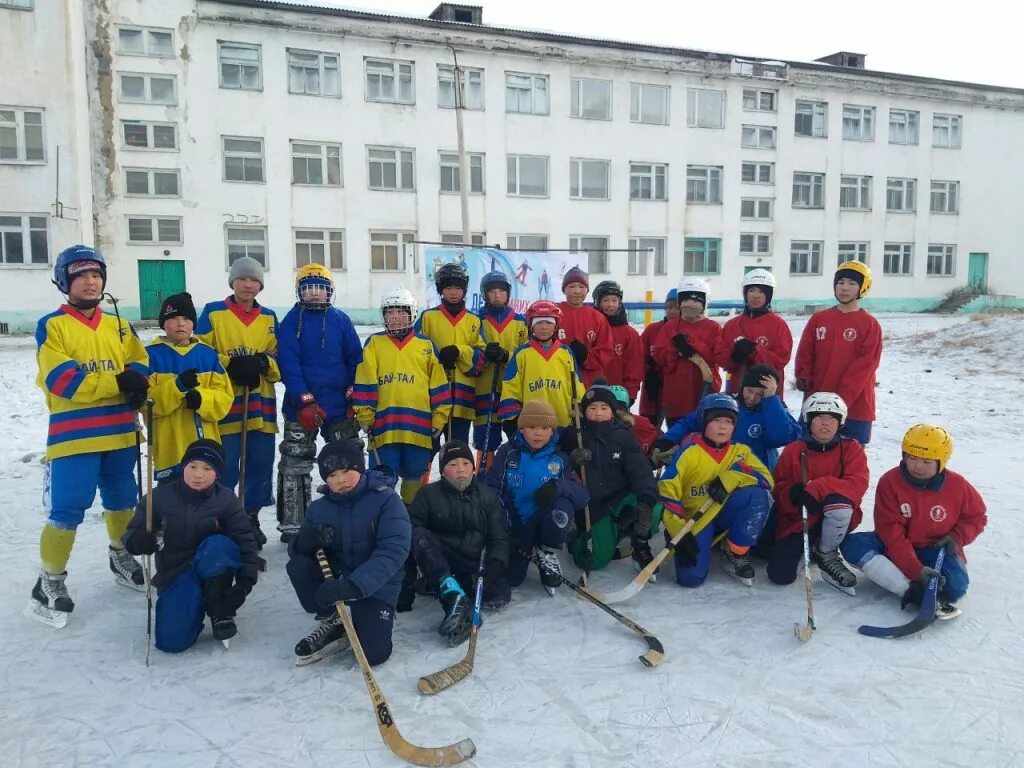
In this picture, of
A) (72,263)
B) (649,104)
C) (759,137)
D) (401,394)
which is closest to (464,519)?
(401,394)

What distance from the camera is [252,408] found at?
15.1ft

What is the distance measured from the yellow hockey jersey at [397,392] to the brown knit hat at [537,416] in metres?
0.65

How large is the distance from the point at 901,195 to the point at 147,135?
2473cm

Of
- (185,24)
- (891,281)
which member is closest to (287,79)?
(185,24)

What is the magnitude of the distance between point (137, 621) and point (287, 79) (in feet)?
62.4

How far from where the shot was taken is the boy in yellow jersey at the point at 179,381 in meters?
4.06

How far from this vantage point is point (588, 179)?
2256 cm

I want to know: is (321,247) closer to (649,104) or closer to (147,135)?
(147,135)

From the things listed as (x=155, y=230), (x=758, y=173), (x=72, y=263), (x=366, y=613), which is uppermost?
(x=758, y=173)

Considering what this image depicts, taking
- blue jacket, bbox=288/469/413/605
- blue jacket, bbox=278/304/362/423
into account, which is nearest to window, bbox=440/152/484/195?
blue jacket, bbox=278/304/362/423

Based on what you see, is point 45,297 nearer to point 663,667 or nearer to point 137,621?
point 137,621

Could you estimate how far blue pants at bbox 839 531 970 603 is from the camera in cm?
376

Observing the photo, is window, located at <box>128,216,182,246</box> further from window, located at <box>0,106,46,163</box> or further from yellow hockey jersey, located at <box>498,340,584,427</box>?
yellow hockey jersey, located at <box>498,340,584,427</box>

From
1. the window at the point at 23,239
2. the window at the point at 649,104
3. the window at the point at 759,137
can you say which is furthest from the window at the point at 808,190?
the window at the point at 23,239
